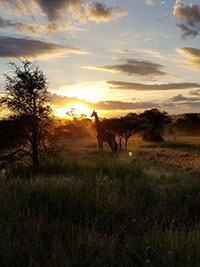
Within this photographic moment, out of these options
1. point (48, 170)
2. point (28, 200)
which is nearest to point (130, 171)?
point (48, 170)

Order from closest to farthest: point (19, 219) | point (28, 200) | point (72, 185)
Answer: point (19, 219) < point (28, 200) < point (72, 185)

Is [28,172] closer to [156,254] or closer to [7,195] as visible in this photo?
[7,195]

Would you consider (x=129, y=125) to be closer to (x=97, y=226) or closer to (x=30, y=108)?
(x=30, y=108)

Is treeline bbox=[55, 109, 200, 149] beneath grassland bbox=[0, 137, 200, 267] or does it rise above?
above

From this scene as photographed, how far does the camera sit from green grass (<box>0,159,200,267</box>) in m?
3.51

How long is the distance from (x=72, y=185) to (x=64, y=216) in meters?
1.53

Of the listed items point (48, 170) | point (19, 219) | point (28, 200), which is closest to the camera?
point (19, 219)

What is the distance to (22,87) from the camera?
1075 centimetres

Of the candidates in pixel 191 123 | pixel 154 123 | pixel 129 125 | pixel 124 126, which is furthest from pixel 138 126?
pixel 191 123

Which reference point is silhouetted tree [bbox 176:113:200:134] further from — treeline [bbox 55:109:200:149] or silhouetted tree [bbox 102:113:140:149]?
silhouetted tree [bbox 102:113:140:149]

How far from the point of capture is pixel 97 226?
15.0ft

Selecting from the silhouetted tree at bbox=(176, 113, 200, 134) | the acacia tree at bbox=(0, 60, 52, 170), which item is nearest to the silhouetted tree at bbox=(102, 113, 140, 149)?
the acacia tree at bbox=(0, 60, 52, 170)

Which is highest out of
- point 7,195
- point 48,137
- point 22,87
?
point 22,87

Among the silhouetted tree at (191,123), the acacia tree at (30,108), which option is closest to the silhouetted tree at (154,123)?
the silhouetted tree at (191,123)
